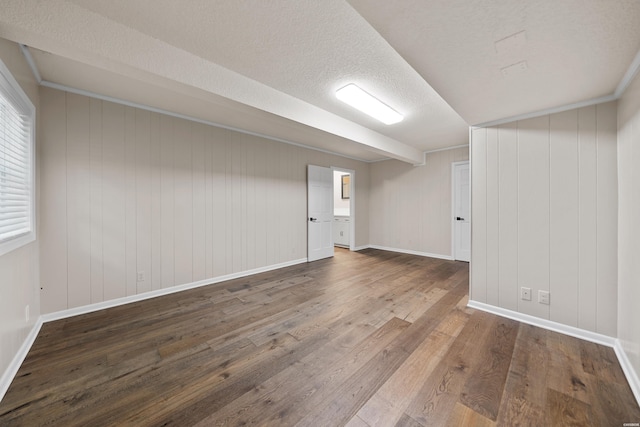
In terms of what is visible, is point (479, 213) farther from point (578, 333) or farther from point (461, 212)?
point (461, 212)

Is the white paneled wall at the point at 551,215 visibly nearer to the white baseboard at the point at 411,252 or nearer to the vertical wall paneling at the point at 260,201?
the white baseboard at the point at 411,252

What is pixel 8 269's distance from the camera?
5.26 feet

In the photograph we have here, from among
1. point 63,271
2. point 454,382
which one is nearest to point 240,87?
point 63,271

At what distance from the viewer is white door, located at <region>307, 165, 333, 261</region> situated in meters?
4.95

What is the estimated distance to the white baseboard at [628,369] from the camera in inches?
57.1

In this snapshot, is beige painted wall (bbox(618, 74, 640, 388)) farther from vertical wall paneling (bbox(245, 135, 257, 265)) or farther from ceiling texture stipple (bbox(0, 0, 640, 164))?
vertical wall paneling (bbox(245, 135, 257, 265))

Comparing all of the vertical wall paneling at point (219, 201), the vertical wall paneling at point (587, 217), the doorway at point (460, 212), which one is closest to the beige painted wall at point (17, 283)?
→ the vertical wall paneling at point (219, 201)

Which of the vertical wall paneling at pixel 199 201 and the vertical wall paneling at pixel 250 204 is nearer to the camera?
the vertical wall paneling at pixel 199 201

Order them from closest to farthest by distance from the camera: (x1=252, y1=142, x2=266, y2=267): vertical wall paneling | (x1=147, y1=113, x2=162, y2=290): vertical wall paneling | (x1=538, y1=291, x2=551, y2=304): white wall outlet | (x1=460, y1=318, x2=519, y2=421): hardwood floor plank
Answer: (x1=460, y1=318, x2=519, y2=421): hardwood floor plank
(x1=538, y1=291, x2=551, y2=304): white wall outlet
(x1=147, y1=113, x2=162, y2=290): vertical wall paneling
(x1=252, y1=142, x2=266, y2=267): vertical wall paneling

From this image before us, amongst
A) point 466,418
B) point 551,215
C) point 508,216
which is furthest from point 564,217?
point 466,418

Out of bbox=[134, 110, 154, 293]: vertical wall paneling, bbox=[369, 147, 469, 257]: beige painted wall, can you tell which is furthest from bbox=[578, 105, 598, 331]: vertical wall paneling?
bbox=[134, 110, 154, 293]: vertical wall paneling

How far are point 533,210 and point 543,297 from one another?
0.84 metres

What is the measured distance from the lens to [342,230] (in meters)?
6.54

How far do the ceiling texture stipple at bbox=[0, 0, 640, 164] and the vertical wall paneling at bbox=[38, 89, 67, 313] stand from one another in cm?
31
